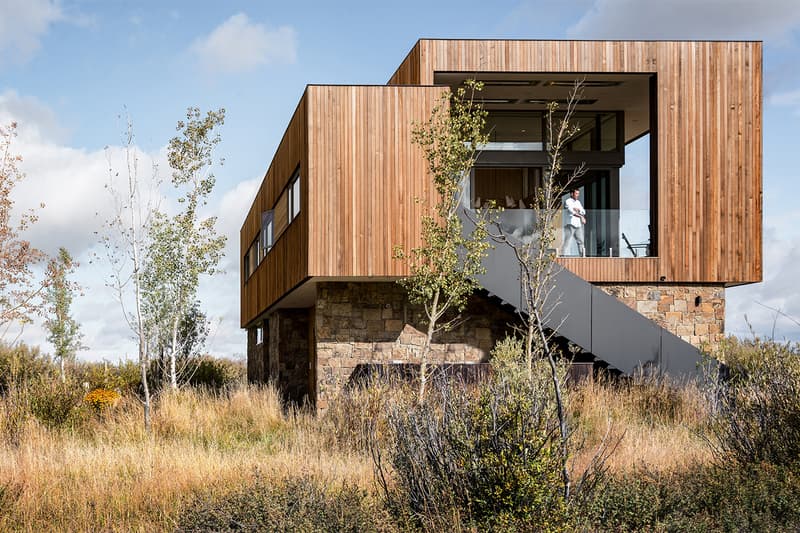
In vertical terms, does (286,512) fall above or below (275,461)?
above

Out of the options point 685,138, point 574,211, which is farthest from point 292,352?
point 685,138

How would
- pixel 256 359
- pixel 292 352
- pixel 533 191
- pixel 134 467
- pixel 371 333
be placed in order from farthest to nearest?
pixel 256 359
pixel 292 352
pixel 533 191
pixel 371 333
pixel 134 467

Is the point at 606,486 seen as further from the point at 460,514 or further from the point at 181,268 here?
the point at 181,268

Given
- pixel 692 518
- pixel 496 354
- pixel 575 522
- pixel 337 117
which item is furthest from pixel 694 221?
pixel 575 522

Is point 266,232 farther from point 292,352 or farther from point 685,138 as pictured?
point 685,138

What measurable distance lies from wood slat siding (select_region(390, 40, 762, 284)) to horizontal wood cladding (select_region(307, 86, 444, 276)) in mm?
2180

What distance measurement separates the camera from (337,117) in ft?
55.8

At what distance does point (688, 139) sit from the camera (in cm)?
1903

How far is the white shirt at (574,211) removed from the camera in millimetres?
18906

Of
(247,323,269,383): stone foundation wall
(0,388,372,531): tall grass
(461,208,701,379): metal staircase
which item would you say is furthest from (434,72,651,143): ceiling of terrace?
(247,323,269,383): stone foundation wall

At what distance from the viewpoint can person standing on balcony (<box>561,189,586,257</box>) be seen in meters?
18.9

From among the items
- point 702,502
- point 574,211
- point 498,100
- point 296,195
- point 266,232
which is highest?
point 498,100

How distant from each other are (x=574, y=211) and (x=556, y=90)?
3404mm

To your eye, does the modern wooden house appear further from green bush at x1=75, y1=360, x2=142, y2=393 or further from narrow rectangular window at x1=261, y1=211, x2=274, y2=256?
green bush at x1=75, y1=360, x2=142, y2=393
